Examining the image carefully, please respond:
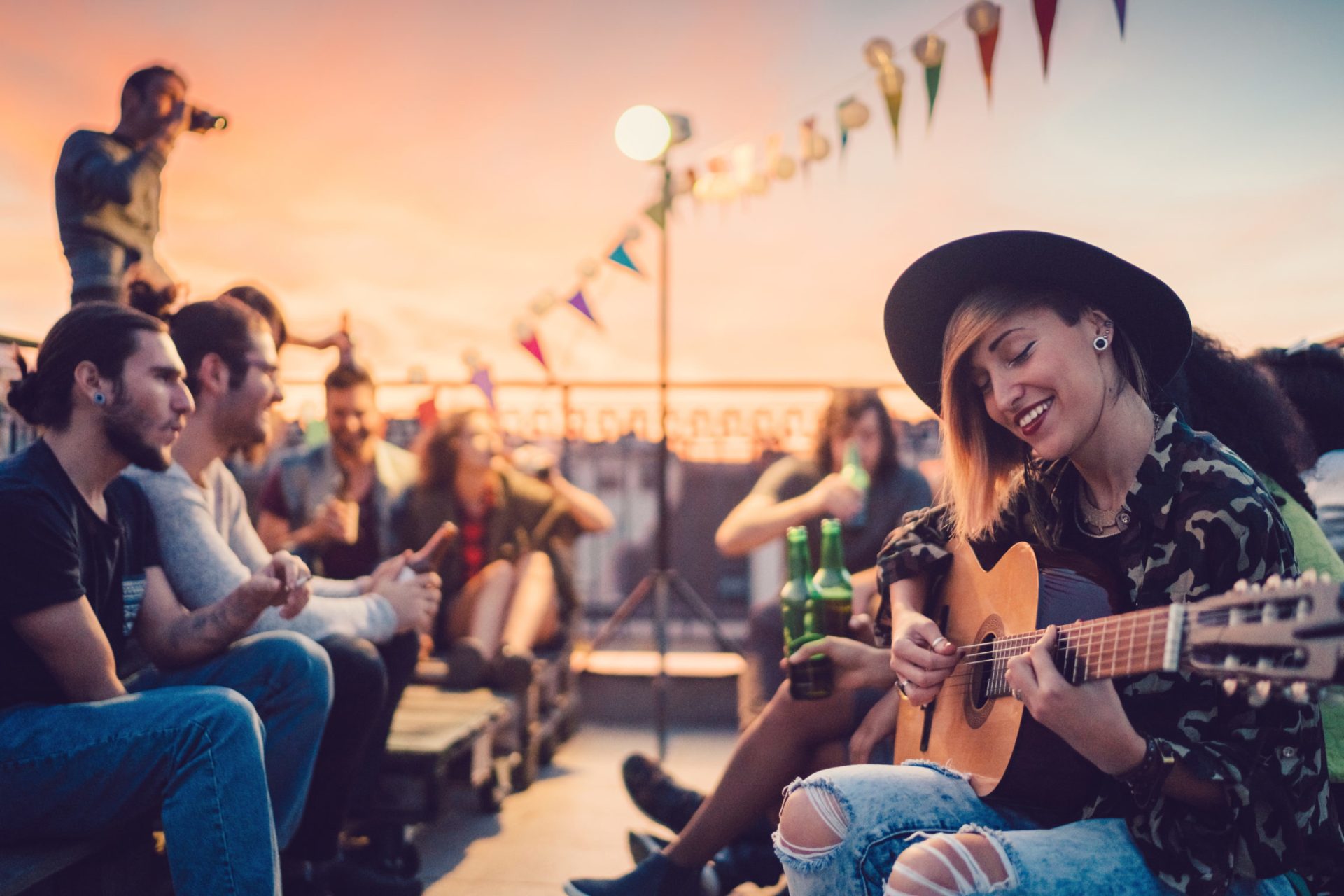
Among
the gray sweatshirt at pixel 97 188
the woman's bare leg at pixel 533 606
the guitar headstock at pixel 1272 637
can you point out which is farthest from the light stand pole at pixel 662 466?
the guitar headstock at pixel 1272 637

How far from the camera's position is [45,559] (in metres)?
1.51

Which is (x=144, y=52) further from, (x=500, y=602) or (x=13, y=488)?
(x=13, y=488)

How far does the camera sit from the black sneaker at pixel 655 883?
1.95 m

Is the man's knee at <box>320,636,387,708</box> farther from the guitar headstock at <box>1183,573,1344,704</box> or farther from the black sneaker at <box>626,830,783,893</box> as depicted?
the guitar headstock at <box>1183,573,1344,704</box>

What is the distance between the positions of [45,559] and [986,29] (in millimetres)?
3532

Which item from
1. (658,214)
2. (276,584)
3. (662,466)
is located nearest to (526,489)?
(662,466)

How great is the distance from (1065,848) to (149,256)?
3039mm

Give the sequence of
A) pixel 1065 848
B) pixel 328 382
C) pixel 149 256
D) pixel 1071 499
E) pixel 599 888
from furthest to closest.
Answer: pixel 328 382, pixel 149 256, pixel 599 888, pixel 1071 499, pixel 1065 848

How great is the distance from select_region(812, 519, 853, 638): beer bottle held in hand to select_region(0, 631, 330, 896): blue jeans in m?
1.34

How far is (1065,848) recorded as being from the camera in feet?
3.92

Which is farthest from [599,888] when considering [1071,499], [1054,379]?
[1054,379]

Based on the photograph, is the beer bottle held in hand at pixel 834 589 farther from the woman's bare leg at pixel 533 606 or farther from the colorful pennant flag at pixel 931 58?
the colorful pennant flag at pixel 931 58

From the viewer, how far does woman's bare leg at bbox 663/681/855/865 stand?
1.98 meters

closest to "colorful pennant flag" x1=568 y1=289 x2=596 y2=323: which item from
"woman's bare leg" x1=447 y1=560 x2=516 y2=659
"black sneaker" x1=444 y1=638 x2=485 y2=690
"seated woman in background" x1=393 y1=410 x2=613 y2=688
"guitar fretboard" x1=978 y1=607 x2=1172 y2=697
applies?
"seated woman in background" x1=393 y1=410 x2=613 y2=688
